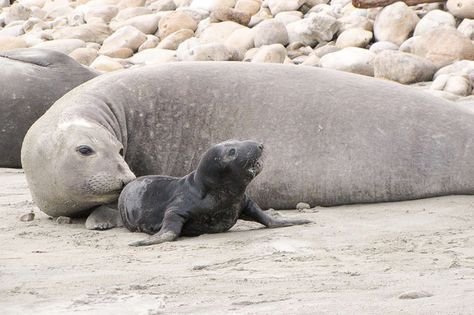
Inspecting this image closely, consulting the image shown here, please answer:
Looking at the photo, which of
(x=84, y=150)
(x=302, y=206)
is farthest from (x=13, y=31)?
(x=302, y=206)

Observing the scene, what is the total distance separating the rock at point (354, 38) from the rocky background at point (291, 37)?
1 centimetres

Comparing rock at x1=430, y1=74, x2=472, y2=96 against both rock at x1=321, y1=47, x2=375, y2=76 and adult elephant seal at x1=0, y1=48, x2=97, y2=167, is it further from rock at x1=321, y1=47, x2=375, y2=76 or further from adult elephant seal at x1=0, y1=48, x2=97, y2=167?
adult elephant seal at x1=0, y1=48, x2=97, y2=167

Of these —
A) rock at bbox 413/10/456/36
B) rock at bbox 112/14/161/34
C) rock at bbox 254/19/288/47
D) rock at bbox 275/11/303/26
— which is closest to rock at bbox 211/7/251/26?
rock at bbox 275/11/303/26

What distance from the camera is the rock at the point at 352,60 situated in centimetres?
1198

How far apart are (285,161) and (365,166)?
1.48 ft

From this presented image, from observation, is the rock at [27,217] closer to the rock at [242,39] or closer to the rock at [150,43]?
the rock at [242,39]

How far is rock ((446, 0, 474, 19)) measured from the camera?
13070mm

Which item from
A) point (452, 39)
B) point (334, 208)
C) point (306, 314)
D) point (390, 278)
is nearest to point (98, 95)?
point (334, 208)

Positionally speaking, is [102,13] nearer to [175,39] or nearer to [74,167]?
[175,39]

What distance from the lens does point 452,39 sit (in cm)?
1196

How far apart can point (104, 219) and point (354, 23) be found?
8.29m

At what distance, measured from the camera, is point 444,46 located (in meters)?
11.9

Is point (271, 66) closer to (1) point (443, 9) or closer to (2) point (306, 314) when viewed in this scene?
(2) point (306, 314)

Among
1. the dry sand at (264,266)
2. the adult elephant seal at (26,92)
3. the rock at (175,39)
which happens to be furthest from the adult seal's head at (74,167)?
the rock at (175,39)
